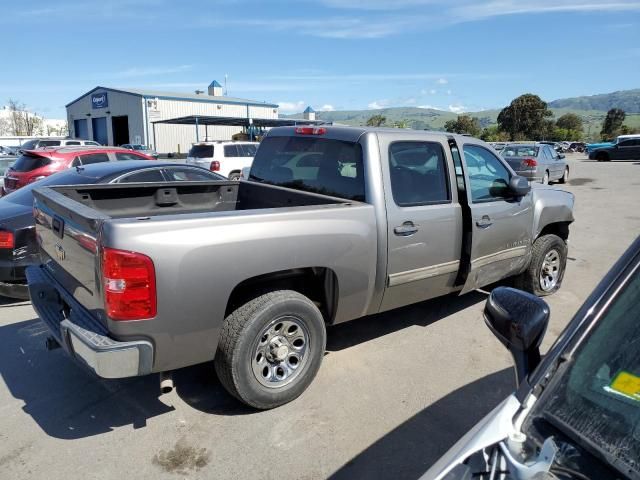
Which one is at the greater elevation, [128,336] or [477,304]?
[128,336]

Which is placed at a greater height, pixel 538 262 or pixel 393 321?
pixel 538 262

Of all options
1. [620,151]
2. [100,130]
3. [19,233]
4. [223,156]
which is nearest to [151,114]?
[100,130]

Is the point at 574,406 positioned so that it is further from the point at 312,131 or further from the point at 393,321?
the point at 393,321

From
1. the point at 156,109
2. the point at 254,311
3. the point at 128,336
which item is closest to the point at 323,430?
the point at 254,311

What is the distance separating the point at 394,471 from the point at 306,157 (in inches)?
110

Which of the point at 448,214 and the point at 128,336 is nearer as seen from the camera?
the point at 128,336

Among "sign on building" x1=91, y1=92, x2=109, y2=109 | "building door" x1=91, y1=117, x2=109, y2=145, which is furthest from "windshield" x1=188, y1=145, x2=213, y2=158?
"building door" x1=91, y1=117, x2=109, y2=145

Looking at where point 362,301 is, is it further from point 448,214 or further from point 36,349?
point 36,349

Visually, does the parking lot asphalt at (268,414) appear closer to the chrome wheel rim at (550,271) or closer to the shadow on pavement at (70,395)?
the shadow on pavement at (70,395)

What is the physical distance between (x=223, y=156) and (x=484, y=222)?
42.1 feet

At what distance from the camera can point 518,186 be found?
481 centimetres

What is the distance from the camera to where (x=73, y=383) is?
3.78 metres

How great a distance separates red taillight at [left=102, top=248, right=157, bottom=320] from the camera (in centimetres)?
267

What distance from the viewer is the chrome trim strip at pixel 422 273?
13.0 feet
